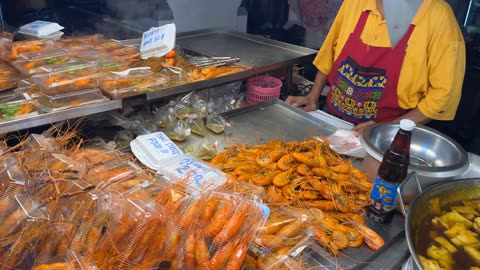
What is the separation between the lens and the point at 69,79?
2.30 metres

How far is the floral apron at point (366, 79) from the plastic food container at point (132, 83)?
1381 mm

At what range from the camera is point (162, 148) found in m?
1.84

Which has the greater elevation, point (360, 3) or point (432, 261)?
point (360, 3)

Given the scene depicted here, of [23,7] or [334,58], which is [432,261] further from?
[23,7]

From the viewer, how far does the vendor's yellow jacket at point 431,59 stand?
2.46 meters

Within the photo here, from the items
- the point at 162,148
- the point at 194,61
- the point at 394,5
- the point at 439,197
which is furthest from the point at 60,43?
the point at 439,197

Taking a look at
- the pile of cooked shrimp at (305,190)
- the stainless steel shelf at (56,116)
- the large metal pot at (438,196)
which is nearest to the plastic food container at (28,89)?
the stainless steel shelf at (56,116)

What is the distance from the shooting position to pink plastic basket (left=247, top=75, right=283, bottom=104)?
10.1ft

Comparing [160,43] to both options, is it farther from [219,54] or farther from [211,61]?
[219,54]

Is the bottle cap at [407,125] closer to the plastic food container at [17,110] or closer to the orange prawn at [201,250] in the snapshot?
the orange prawn at [201,250]

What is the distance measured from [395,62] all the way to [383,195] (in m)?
1.42

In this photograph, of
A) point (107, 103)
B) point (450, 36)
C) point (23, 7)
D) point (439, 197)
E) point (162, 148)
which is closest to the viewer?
point (439, 197)

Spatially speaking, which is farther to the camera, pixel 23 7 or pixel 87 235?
pixel 23 7

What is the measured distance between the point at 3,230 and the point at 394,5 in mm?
2606
